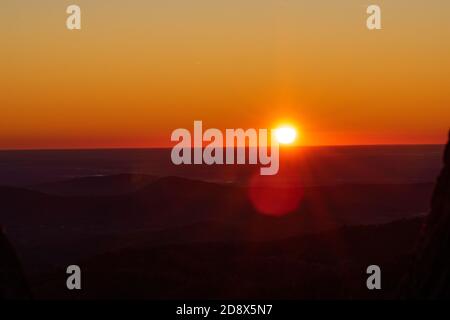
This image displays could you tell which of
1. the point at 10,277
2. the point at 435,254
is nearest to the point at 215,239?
the point at 10,277

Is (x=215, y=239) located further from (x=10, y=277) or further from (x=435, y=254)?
(x=435, y=254)

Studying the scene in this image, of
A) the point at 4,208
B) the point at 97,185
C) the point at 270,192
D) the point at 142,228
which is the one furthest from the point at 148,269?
the point at 97,185

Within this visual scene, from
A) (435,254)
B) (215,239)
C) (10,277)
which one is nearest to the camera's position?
(435,254)

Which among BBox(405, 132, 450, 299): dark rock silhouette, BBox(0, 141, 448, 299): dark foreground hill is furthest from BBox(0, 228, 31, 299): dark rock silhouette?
BBox(405, 132, 450, 299): dark rock silhouette

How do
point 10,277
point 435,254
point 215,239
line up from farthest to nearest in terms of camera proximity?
point 215,239
point 10,277
point 435,254

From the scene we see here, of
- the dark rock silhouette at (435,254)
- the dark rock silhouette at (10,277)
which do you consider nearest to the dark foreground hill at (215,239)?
the dark rock silhouette at (435,254)

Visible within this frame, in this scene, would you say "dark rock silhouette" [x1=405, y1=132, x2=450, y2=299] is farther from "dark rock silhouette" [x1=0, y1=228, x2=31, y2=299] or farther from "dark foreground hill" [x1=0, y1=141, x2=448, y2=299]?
"dark rock silhouette" [x1=0, y1=228, x2=31, y2=299]

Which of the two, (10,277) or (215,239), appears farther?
(215,239)

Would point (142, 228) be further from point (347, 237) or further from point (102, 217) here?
point (347, 237)
